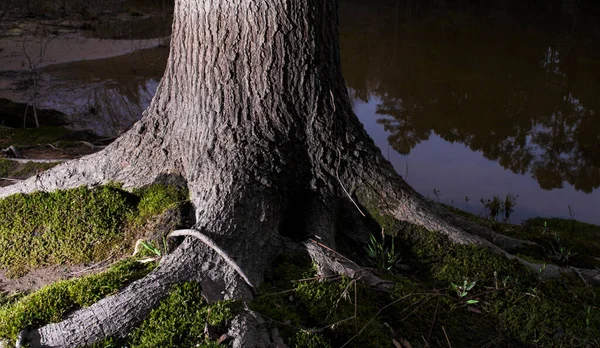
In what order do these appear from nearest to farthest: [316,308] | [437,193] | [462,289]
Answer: [316,308] → [462,289] → [437,193]

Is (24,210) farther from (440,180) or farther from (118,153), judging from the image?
(440,180)

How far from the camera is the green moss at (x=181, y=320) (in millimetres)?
2135

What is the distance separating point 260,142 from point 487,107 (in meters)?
8.73

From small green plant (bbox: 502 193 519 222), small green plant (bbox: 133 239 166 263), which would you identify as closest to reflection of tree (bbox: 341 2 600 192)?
small green plant (bbox: 502 193 519 222)

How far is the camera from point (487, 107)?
10602mm

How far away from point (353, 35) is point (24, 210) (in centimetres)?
1492

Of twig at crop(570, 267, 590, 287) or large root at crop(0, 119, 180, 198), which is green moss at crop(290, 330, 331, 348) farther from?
twig at crop(570, 267, 590, 287)

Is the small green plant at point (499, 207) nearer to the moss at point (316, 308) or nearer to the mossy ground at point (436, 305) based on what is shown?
the mossy ground at point (436, 305)

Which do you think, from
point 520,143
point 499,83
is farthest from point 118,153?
point 499,83

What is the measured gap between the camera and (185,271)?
93.5 inches

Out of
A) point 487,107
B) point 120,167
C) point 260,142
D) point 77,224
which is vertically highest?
point 487,107

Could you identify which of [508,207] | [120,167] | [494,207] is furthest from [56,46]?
[120,167]

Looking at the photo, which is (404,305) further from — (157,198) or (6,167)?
(6,167)

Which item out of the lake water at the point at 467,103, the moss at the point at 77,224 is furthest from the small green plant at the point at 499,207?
the moss at the point at 77,224
